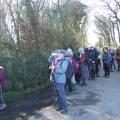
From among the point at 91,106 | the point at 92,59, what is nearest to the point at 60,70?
the point at 91,106

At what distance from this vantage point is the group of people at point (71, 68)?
11.2 m

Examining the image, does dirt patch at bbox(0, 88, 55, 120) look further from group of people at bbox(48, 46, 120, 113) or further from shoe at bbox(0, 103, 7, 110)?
group of people at bbox(48, 46, 120, 113)

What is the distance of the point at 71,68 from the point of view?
13664mm

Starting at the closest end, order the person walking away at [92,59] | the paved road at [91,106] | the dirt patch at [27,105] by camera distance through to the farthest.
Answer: the paved road at [91,106] < the dirt patch at [27,105] < the person walking away at [92,59]

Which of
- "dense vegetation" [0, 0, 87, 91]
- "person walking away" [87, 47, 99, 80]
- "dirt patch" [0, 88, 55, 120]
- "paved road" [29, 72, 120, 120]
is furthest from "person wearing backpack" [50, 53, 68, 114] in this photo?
"person walking away" [87, 47, 99, 80]

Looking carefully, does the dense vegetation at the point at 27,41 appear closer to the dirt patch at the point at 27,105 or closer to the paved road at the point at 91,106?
the dirt patch at the point at 27,105

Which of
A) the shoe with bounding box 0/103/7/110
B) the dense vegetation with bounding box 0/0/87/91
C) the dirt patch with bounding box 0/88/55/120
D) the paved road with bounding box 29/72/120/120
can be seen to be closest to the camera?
the paved road with bounding box 29/72/120/120

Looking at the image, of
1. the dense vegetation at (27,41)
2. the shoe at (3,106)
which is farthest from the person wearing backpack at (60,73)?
the dense vegetation at (27,41)

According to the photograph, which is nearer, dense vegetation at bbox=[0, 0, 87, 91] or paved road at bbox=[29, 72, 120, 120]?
paved road at bbox=[29, 72, 120, 120]

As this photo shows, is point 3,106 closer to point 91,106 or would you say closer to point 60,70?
point 60,70

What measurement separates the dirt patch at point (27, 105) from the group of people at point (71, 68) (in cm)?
81

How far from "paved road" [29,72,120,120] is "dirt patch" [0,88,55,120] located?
14.3 inches

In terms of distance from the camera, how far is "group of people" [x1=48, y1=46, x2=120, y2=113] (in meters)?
11.2

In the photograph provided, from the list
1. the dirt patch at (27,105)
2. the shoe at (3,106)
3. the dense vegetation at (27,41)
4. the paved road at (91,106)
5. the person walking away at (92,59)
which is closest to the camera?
the paved road at (91,106)
